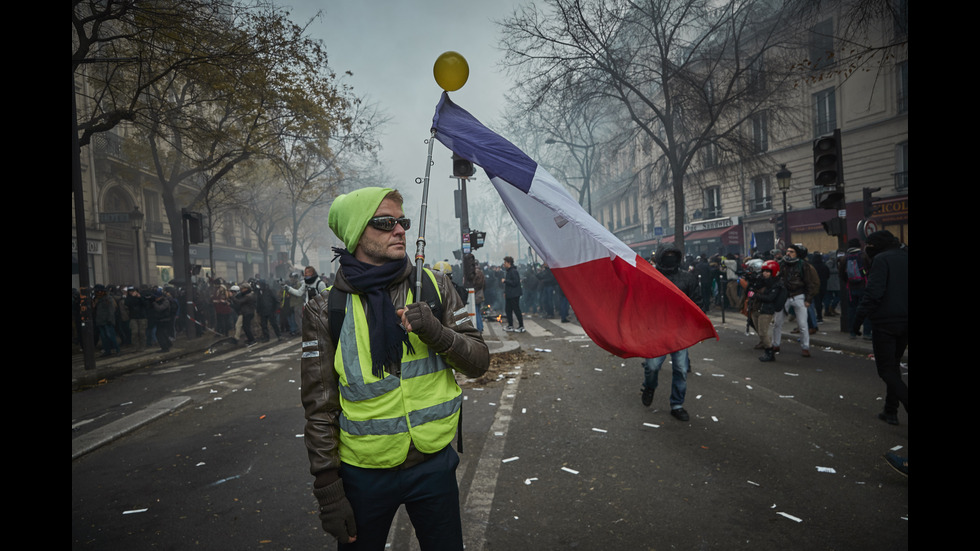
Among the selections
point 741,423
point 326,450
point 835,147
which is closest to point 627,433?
point 741,423

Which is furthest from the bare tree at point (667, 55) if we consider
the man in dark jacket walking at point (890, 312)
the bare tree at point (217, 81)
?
the man in dark jacket walking at point (890, 312)

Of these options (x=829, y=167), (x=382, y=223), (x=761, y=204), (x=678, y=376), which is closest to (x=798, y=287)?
(x=829, y=167)

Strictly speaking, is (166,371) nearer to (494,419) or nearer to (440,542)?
(494,419)

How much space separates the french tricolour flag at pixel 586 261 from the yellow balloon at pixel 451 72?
0.30 feet

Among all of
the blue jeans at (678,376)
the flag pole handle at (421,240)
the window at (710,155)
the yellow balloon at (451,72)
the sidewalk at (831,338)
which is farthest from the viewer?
the window at (710,155)

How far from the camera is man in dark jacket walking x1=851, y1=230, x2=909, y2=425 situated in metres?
5.07

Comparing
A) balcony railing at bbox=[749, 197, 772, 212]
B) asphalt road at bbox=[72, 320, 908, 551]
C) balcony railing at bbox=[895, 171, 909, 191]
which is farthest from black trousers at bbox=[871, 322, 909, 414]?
balcony railing at bbox=[749, 197, 772, 212]

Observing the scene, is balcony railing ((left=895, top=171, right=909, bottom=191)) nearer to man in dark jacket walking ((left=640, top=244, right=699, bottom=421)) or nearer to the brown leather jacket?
man in dark jacket walking ((left=640, top=244, right=699, bottom=421))

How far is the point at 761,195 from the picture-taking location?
99.6 feet

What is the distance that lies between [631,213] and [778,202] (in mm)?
20276

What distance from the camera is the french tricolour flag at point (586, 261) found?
2.92 meters

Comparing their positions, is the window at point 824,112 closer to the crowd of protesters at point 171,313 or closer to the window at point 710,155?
the window at point 710,155

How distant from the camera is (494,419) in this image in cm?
598

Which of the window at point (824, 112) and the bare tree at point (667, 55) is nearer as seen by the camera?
the bare tree at point (667, 55)
